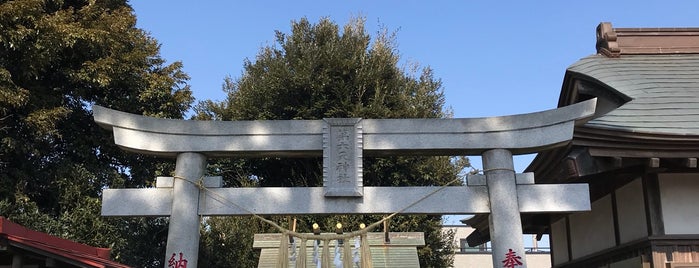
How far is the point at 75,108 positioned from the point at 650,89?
12407mm

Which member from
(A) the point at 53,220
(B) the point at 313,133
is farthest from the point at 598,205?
(A) the point at 53,220

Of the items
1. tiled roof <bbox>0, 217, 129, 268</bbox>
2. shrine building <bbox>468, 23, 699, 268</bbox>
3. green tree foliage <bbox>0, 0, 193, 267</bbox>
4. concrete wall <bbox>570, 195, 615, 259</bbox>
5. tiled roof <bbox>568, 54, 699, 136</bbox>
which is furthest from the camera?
green tree foliage <bbox>0, 0, 193, 267</bbox>

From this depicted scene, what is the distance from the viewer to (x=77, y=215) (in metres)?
12.1

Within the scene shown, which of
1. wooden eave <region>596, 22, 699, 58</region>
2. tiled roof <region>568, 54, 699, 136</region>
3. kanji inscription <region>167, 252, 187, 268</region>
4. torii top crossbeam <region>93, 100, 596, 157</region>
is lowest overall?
kanji inscription <region>167, 252, 187, 268</region>

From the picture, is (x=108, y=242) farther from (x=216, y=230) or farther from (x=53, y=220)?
(x=216, y=230)

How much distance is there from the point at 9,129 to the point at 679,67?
13.1 meters

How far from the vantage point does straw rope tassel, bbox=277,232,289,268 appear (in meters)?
6.34

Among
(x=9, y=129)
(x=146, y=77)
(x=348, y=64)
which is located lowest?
(x=9, y=129)

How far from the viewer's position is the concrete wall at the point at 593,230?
29.1 ft

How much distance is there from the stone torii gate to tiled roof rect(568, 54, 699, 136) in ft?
4.27

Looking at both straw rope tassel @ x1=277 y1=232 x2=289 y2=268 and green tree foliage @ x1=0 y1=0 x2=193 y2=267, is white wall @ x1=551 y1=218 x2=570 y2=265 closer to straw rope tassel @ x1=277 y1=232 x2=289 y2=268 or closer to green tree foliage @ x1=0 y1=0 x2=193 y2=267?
straw rope tassel @ x1=277 y1=232 x2=289 y2=268

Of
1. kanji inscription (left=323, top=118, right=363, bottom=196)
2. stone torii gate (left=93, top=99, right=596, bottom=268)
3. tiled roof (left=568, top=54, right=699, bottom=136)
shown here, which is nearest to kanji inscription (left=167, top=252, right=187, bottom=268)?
stone torii gate (left=93, top=99, right=596, bottom=268)

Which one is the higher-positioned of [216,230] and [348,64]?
[348,64]

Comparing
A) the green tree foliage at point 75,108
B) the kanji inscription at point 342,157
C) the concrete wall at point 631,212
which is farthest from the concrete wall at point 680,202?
the green tree foliage at point 75,108
